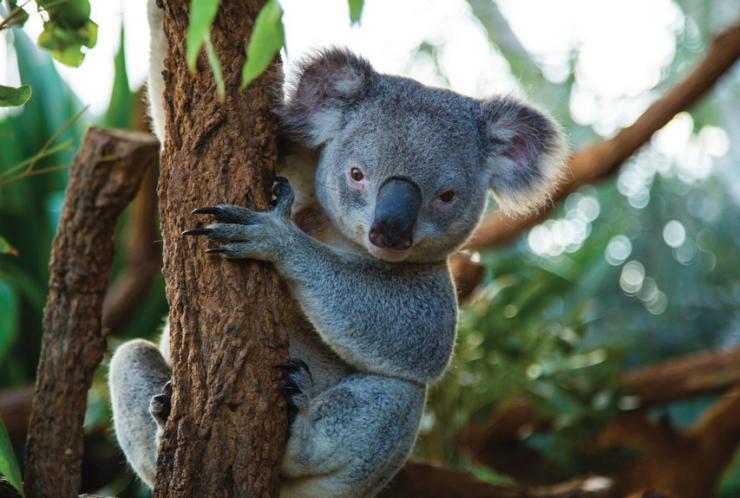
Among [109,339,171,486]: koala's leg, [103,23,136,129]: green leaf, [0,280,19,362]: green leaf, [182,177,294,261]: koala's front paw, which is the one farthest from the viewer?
[103,23,136,129]: green leaf

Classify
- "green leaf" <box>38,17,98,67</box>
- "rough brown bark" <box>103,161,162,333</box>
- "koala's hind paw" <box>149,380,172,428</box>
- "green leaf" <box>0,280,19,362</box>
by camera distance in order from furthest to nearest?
"rough brown bark" <box>103,161,162,333</box> < "green leaf" <box>0,280,19,362</box> < "green leaf" <box>38,17,98,67</box> < "koala's hind paw" <box>149,380,172,428</box>

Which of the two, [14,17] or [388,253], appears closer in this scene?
[14,17]

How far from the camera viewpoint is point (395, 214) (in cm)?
270

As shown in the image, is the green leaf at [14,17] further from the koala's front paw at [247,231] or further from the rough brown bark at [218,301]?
the koala's front paw at [247,231]

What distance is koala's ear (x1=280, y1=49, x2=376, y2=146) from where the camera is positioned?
10.0 feet

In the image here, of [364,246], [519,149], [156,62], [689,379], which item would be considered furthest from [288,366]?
[689,379]

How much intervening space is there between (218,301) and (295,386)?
14.6 inches

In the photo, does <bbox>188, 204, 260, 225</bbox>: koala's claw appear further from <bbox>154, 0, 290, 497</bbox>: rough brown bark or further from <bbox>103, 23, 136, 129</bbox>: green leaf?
<bbox>103, 23, 136, 129</bbox>: green leaf

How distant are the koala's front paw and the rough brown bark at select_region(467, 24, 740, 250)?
3.33m

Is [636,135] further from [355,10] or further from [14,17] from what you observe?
[355,10]

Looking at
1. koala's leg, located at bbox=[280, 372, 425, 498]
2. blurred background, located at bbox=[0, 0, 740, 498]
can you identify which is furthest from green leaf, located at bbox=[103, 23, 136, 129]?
koala's leg, located at bbox=[280, 372, 425, 498]

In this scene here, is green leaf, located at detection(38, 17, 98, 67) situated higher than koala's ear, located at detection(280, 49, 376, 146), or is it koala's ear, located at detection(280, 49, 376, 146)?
green leaf, located at detection(38, 17, 98, 67)

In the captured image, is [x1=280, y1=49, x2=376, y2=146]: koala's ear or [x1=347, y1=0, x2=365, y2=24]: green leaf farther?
[x1=280, y1=49, x2=376, y2=146]: koala's ear

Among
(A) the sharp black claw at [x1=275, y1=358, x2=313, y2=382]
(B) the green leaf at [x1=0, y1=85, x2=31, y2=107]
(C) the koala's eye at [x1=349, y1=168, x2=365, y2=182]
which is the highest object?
(B) the green leaf at [x1=0, y1=85, x2=31, y2=107]
